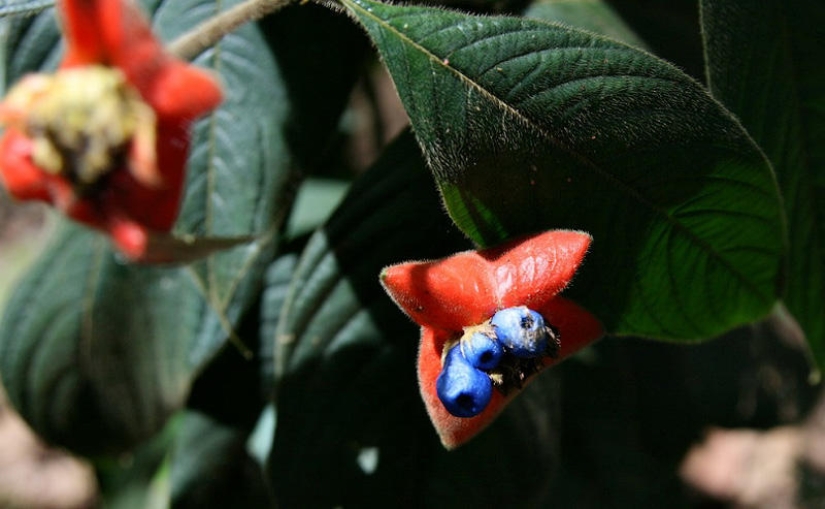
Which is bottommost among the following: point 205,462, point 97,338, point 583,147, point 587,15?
point 205,462

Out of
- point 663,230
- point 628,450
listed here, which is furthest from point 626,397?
point 663,230

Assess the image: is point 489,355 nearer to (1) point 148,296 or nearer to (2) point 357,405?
(2) point 357,405

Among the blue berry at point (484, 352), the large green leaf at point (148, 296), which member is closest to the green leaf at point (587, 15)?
the large green leaf at point (148, 296)

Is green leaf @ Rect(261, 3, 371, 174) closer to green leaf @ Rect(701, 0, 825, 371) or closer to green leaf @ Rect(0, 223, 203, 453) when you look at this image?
green leaf @ Rect(0, 223, 203, 453)

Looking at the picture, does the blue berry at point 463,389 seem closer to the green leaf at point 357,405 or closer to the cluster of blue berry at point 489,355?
the cluster of blue berry at point 489,355

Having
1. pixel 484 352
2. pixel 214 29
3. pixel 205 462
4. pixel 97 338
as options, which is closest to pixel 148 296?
pixel 97 338

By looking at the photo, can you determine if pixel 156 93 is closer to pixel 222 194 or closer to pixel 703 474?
pixel 222 194

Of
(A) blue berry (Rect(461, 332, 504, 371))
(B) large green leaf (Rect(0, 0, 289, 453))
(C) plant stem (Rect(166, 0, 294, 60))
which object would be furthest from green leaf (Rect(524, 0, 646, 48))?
(A) blue berry (Rect(461, 332, 504, 371))
